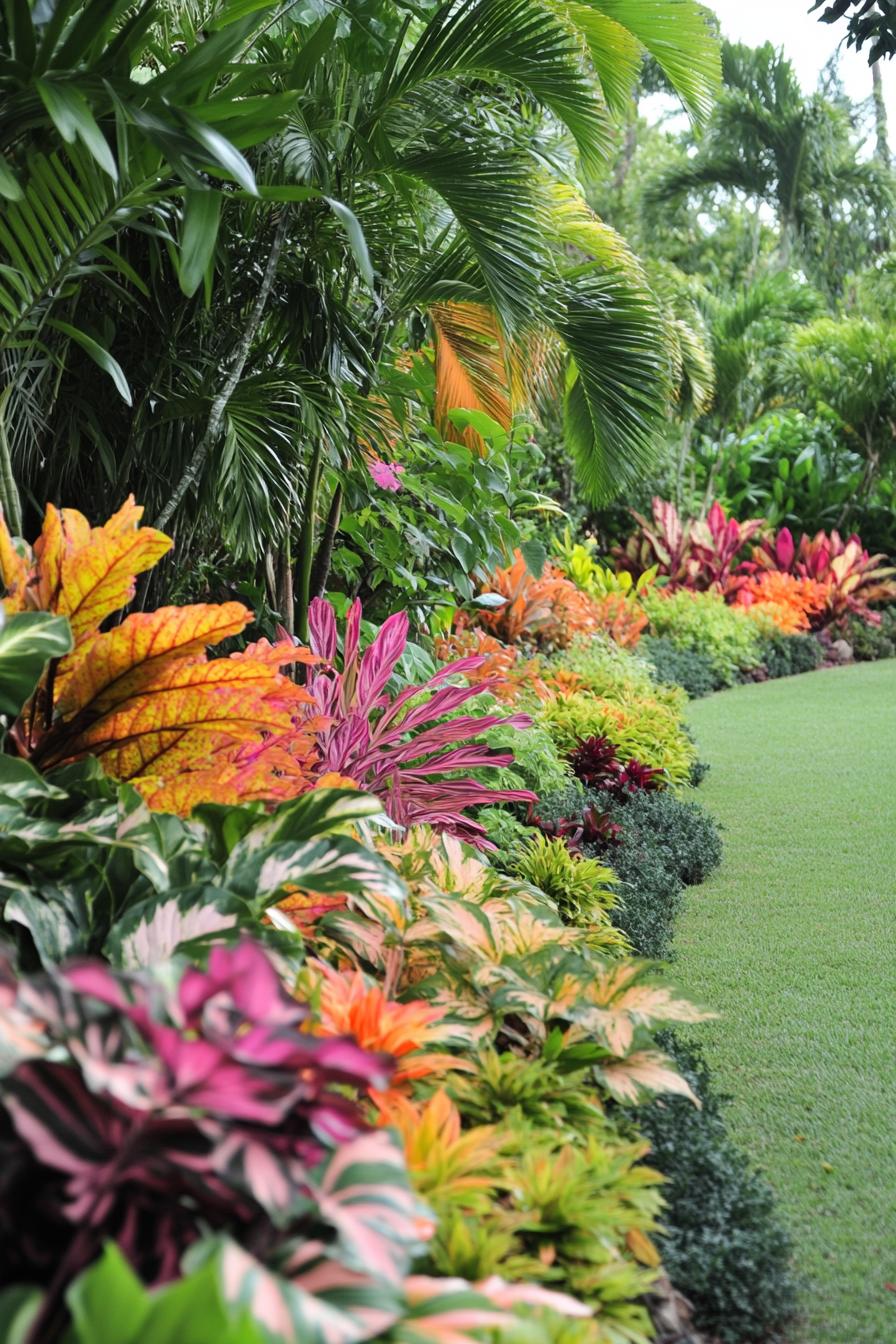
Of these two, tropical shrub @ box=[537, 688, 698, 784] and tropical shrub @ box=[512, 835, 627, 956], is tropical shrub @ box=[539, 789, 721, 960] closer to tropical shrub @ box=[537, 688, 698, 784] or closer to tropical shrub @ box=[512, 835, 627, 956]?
tropical shrub @ box=[512, 835, 627, 956]

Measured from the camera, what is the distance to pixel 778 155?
20.4 meters

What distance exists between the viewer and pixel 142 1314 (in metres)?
0.75

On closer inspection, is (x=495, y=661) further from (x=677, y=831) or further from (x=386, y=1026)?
(x=386, y=1026)

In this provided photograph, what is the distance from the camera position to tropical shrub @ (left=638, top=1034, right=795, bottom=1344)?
1.63 m

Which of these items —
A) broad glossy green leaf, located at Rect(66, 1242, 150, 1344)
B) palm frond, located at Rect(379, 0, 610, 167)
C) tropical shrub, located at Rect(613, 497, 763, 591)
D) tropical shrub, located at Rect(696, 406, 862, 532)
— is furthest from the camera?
tropical shrub, located at Rect(696, 406, 862, 532)

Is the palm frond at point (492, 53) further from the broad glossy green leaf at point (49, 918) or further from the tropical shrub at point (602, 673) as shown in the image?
the tropical shrub at point (602, 673)

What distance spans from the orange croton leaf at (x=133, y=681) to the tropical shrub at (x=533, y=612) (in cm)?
481

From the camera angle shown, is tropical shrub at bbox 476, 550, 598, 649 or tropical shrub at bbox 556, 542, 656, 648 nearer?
tropical shrub at bbox 476, 550, 598, 649

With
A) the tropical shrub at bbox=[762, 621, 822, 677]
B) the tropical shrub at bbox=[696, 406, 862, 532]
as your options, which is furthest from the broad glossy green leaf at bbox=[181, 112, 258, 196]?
the tropical shrub at bbox=[696, 406, 862, 532]

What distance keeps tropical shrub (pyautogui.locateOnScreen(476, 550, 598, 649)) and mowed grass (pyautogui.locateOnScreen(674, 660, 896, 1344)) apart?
1370 millimetres

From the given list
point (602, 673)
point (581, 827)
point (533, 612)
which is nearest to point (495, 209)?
point (581, 827)

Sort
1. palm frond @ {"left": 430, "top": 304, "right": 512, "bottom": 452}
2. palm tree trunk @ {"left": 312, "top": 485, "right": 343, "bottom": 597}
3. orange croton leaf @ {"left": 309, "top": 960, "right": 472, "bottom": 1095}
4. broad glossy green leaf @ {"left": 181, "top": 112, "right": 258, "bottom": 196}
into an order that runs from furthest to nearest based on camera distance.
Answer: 1. palm frond @ {"left": 430, "top": 304, "right": 512, "bottom": 452}
2. palm tree trunk @ {"left": 312, "top": 485, "right": 343, "bottom": 597}
3. broad glossy green leaf @ {"left": 181, "top": 112, "right": 258, "bottom": 196}
4. orange croton leaf @ {"left": 309, "top": 960, "right": 472, "bottom": 1095}

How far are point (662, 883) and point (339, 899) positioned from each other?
1.82m

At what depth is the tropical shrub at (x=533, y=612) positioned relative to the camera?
6902mm
